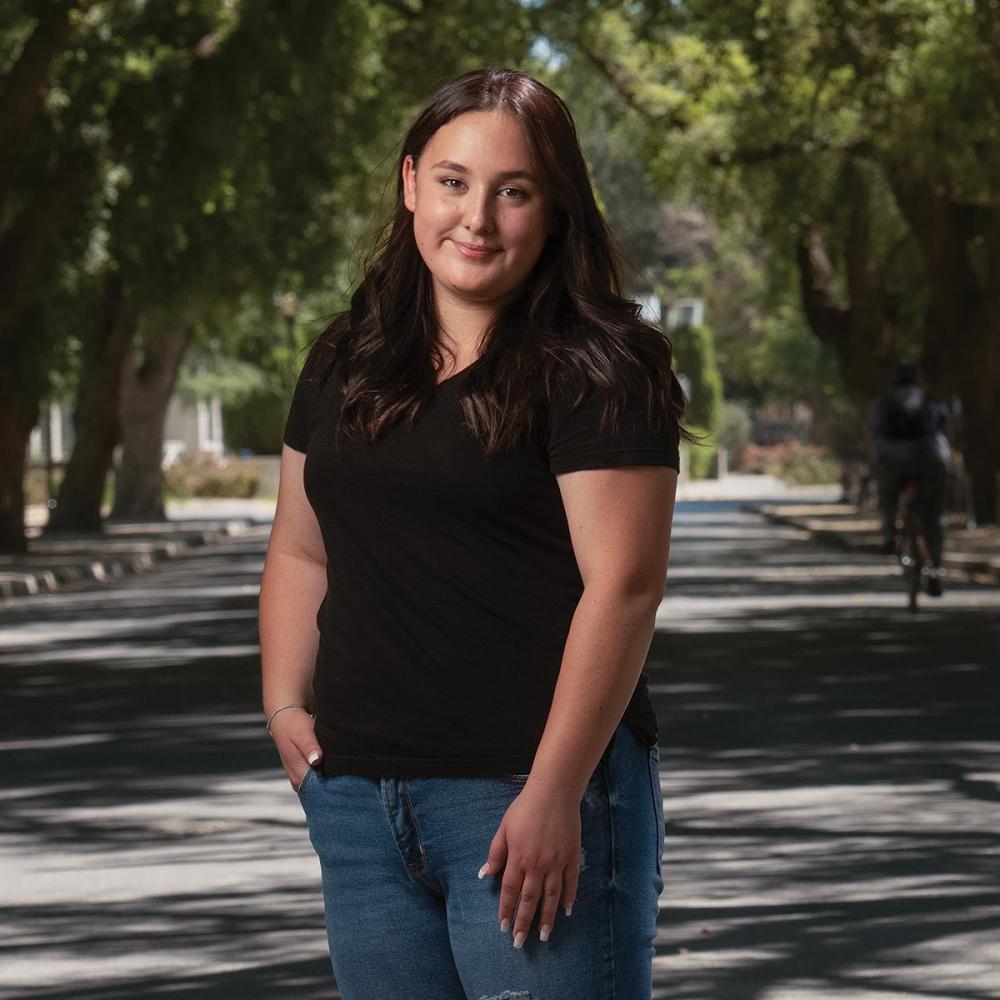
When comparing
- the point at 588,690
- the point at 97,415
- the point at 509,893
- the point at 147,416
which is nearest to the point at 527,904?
the point at 509,893

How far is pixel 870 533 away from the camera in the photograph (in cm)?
3362

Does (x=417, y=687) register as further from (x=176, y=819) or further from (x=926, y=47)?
(x=926, y=47)

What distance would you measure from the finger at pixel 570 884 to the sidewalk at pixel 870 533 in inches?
812

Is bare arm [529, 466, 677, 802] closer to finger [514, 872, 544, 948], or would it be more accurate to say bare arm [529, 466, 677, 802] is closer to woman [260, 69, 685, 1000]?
woman [260, 69, 685, 1000]

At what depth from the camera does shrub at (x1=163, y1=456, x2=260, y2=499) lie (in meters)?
64.4

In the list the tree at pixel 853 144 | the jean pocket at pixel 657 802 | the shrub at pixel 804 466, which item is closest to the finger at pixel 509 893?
the jean pocket at pixel 657 802

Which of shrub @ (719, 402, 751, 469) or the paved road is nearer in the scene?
the paved road

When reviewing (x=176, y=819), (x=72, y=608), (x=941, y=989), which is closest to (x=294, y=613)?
(x=941, y=989)

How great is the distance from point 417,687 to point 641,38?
25.1 metres

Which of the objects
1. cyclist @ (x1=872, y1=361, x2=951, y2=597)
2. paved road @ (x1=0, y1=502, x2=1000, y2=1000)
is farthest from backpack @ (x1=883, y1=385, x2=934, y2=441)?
paved road @ (x1=0, y1=502, x2=1000, y2=1000)

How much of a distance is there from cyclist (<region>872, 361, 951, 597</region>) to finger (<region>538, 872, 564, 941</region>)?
15.7 meters

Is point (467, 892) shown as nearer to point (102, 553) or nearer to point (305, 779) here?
point (305, 779)

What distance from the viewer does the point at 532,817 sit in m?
2.96

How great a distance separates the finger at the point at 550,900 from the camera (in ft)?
9.77
